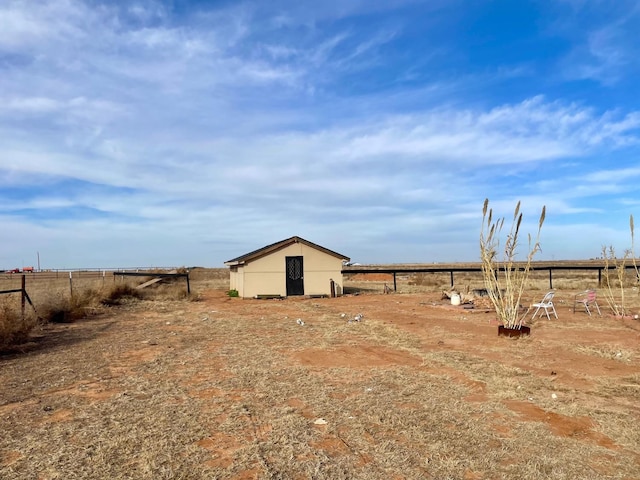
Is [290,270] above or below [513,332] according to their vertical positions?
above

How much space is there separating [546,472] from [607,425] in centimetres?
163

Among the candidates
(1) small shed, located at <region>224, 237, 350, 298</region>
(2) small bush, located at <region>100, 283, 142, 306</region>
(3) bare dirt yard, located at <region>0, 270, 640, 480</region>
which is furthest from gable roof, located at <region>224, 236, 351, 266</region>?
(3) bare dirt yard, located at <region>0, 270, 640, 480</region>

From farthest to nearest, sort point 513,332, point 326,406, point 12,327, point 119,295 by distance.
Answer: point 119,295
point 513,332
point 12,327
point 326,406

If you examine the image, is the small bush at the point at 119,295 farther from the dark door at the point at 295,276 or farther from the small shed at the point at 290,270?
the dark door at the point at 295,276

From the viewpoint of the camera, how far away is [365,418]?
212 inches

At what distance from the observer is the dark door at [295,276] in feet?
79.6

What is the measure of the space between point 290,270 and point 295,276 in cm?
39


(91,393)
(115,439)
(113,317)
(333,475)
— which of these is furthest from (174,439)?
(113,317)

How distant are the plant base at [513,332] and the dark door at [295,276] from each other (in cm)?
1424

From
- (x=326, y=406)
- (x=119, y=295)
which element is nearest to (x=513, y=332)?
(x=326, y=406)

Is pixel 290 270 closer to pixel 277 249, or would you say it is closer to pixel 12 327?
pixel 277 249

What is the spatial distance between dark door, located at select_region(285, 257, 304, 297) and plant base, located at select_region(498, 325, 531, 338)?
14242 millimetres

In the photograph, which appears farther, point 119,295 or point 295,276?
point 295,276

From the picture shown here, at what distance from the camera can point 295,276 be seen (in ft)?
79.7
